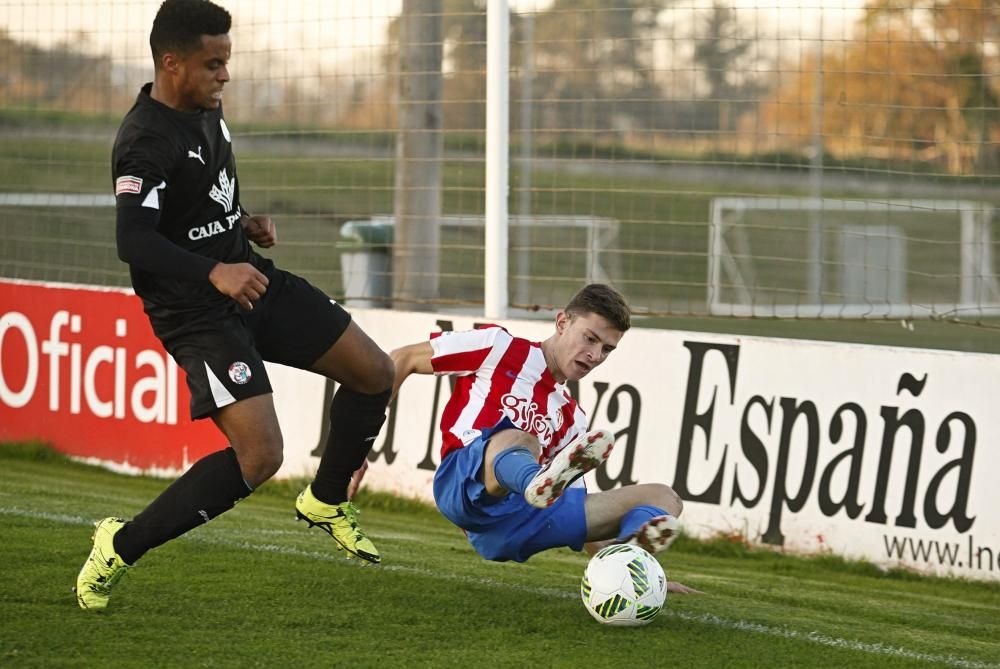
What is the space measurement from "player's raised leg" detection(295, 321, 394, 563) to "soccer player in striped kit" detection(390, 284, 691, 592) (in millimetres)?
176

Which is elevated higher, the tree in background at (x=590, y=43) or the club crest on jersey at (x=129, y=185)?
the tree in background at (x=590, y=43)

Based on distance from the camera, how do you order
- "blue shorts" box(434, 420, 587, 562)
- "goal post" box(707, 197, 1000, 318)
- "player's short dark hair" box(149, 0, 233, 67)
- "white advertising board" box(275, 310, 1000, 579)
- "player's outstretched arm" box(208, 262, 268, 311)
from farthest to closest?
"goal post" box(707, 197, 1000, 318) < "white advertising board" box(275, 310, 1000, 579) < "blue shorts" box(434, 420, 587, 562) < "player's short dark hair" box(149, 0, 233, 67) < "player's outstretched arm" box(208, 262, 268, 311)

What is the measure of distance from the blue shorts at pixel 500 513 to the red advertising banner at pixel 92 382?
413 centimetres

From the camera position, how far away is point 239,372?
196 inches

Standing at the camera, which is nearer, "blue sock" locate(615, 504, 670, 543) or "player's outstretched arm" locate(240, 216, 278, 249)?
"blue sock" locate(615, 504, 670, 543)

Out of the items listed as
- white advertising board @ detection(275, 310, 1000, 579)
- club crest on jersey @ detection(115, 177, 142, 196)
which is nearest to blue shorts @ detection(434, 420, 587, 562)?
club crest on jersey @ detection(115, 177, 142, 196)

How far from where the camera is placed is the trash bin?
9445mm

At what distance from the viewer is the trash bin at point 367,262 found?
372 inches

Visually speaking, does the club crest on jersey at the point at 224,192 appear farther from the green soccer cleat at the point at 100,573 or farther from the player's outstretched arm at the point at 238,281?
the green soccer cleat at the point at 100,573

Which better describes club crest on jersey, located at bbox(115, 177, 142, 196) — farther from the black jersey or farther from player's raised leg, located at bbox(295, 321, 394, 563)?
player's raised leg, located at bbox(295, 321, 394, 563)

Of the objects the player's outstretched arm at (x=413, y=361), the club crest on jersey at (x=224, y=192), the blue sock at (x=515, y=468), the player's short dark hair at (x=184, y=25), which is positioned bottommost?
the blue sock at (x=515, y=468)

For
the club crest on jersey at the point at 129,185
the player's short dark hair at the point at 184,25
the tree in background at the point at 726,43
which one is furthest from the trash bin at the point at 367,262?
the club crest on jersey at the point at 129,185

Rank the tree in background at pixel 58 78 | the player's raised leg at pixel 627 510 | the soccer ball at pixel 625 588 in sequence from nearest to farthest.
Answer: the soccer ball at pixel 625 588 < the player's raised leg at pixel 627 510 < the tree in background at pixel 58 78

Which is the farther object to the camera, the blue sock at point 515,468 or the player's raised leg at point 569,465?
the blue sock at point 515,468
